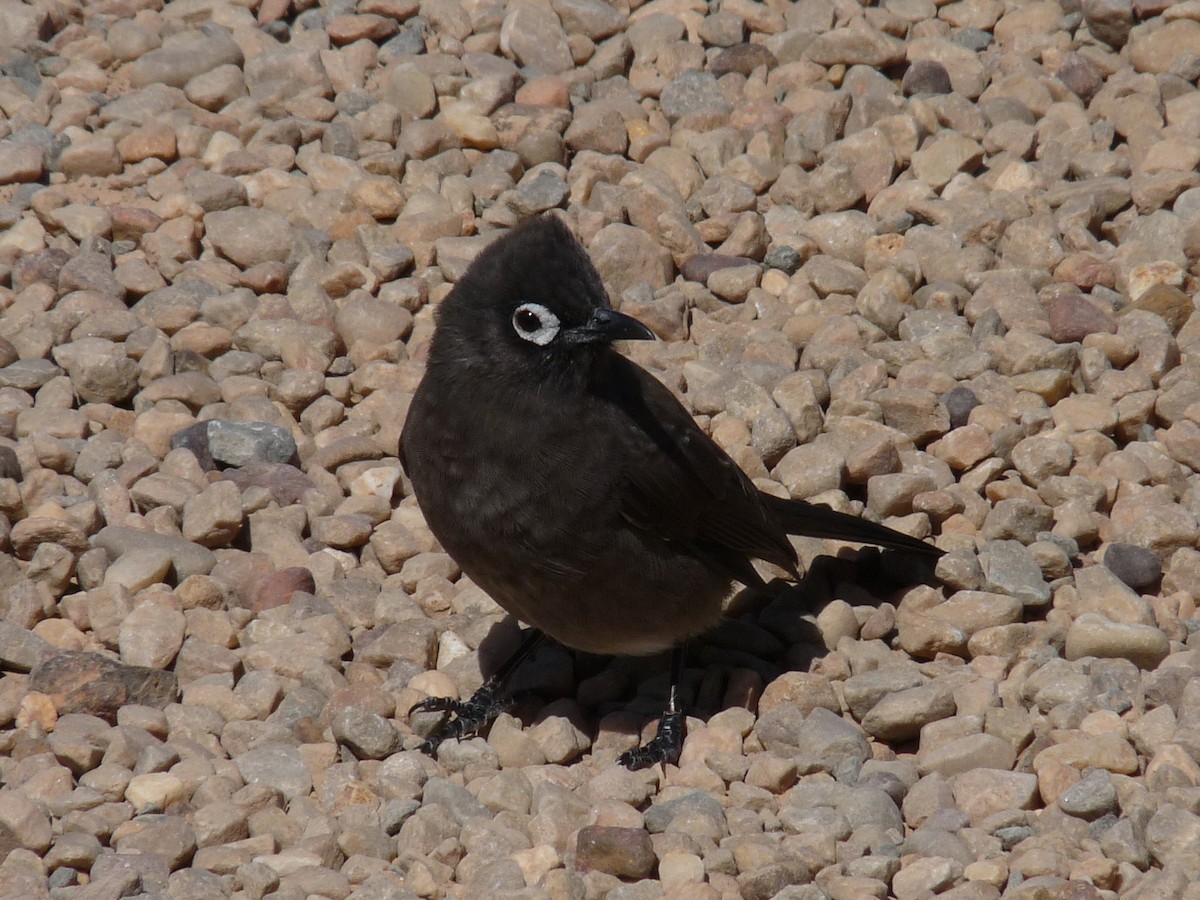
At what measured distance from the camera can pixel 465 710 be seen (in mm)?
5793

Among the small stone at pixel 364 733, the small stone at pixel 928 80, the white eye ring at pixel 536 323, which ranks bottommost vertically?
the small stone at pixel 364 733

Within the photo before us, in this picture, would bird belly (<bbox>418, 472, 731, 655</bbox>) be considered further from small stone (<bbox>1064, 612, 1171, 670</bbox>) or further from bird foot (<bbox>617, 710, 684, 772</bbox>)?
small stone (<bbox>1064, 612, 1171, 670</bbox>)

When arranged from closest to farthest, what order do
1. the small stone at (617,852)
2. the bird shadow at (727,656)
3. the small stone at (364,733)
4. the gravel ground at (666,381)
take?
the small stone at (617,852)
the gravel ground at (666,381)
the small stone at (364,733)
the bird shadow at (727,656)

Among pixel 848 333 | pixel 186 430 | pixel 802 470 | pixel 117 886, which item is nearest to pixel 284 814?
pixel 117 886

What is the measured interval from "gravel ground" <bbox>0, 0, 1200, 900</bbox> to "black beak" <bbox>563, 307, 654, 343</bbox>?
4.47 feet

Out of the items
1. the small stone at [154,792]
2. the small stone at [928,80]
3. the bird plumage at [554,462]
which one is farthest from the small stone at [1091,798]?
the small stone at [928,80]

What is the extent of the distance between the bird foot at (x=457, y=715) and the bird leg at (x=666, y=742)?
0.53 m

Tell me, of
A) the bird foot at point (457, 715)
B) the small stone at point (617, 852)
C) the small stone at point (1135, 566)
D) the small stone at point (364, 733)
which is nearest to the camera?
the small stone at point (617, 852)

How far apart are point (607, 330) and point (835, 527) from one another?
138cm

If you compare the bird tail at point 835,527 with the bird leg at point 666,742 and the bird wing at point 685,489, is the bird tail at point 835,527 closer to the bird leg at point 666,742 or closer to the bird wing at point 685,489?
the bird wing at point 685,489

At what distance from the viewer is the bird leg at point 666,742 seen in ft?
18.3

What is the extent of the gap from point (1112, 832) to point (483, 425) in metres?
2.41

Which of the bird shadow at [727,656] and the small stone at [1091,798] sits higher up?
the small stone at [1091,798]

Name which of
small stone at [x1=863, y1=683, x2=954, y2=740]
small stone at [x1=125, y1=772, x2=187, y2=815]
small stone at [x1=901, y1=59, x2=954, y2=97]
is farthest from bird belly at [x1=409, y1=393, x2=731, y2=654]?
small stone at [x1=901, y1=59, x2=954, y2=97]
